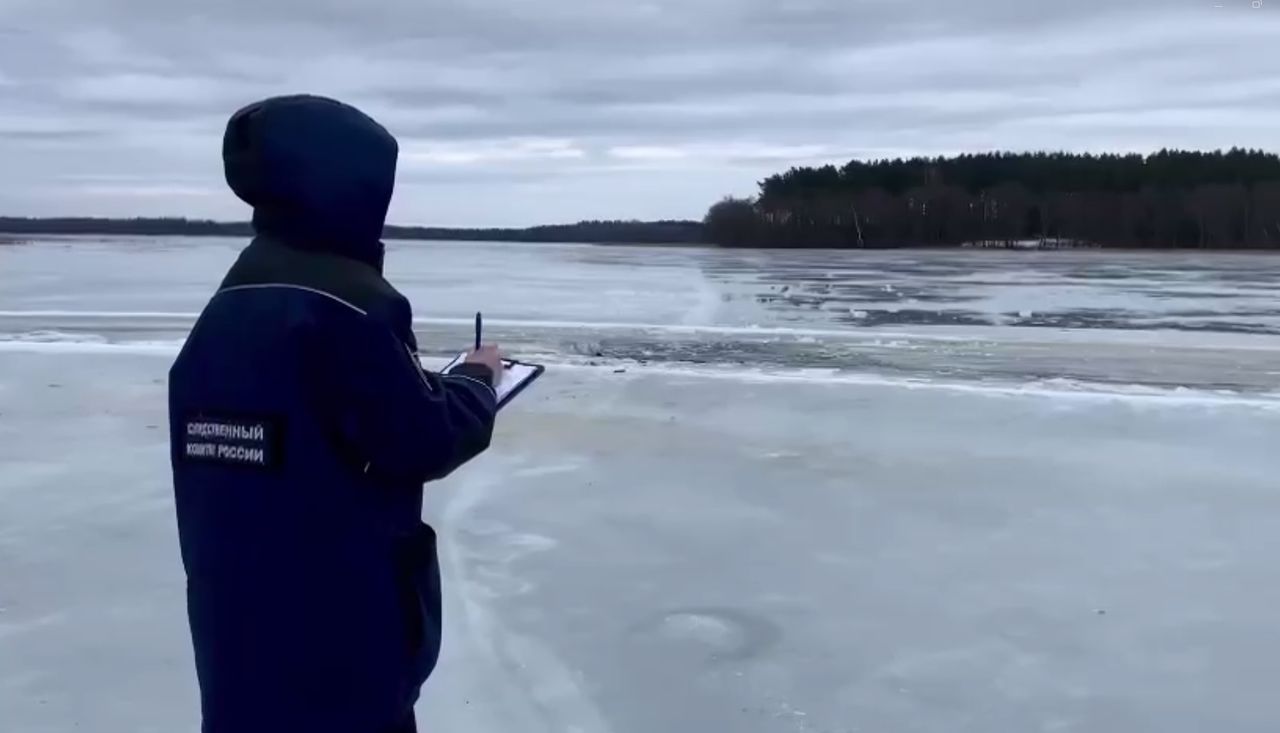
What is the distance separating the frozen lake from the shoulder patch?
1.98 meters

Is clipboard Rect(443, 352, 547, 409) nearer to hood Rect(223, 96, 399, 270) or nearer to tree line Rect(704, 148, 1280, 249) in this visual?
hood Rect(223, 96, 399, 270)

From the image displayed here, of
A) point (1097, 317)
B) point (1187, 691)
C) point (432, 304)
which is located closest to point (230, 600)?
point (1187, 691)

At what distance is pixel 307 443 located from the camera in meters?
1.85

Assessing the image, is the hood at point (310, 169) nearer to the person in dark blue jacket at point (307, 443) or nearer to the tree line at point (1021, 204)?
the person in dark blue jacket at point (307, 443)

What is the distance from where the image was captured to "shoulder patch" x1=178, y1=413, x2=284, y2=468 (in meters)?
1.84

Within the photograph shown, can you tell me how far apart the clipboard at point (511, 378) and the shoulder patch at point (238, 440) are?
435mm

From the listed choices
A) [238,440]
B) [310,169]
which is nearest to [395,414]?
[238,440]

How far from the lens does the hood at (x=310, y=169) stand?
72.5 inches

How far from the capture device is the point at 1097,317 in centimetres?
1800

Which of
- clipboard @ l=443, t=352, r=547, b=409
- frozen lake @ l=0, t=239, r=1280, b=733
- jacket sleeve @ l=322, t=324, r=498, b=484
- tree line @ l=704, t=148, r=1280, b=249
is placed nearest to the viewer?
jacket sleeve @ l=322, t=324, r=498, b=484

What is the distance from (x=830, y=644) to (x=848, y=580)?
723 mm

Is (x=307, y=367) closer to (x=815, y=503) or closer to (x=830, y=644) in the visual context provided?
(x=830, y=644)

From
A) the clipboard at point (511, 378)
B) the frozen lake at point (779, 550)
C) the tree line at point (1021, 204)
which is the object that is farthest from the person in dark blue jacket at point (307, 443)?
the tree line at point (1021, 204)

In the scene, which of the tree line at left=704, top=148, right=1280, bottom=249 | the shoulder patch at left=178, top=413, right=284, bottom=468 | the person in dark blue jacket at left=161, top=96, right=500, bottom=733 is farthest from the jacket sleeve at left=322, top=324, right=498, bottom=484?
the tree line at left=704, top=148, right=1280, bottom=249
